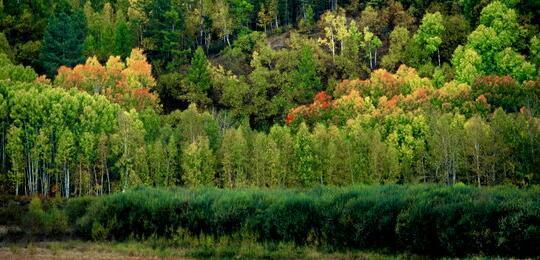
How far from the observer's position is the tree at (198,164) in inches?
2793

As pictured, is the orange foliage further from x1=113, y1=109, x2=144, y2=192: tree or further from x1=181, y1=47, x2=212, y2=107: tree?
x1=113, y1=109, x2=144, y2=192: tree

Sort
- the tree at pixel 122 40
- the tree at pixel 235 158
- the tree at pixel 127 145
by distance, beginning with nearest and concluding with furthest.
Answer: the tree at pixel 127 145 < the tree at pixel 235 158 < the tree at pixel 122 40

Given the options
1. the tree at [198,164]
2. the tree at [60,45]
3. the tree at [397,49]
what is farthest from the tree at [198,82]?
the tree at [397,49]

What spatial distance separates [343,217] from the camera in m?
33.2

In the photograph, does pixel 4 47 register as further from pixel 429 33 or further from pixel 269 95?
pixel 429 33

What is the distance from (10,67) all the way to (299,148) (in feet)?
124

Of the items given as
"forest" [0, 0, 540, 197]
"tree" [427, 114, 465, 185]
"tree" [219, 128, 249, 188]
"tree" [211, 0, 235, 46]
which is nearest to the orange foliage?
"forest" [0, 0, 540, 197]

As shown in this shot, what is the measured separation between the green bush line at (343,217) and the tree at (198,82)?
55.2 meters

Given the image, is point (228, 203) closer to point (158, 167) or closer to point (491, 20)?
point (158, 167)

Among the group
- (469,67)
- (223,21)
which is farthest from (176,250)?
(223,21)

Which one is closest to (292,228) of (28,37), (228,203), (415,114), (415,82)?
(228,203)

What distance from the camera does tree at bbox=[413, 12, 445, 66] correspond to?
98.3 metres

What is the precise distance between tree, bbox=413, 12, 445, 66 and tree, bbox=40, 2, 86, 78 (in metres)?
51.2

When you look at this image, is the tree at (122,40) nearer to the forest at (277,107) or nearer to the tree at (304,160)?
the forest at (277,107)
